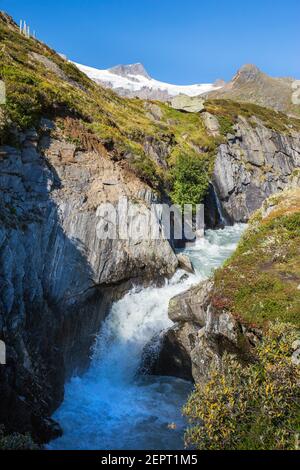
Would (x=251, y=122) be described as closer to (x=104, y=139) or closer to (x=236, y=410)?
(x=104, y=139)

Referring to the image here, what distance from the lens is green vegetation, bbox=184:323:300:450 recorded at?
38.4 feet

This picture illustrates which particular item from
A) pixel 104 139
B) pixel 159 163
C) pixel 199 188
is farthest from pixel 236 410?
pixel 159 163

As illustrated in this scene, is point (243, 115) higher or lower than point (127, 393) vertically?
higher

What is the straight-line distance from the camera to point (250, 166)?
67750 mm

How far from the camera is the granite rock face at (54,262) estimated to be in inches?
702

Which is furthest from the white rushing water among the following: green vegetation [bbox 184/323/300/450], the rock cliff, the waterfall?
the waterfall

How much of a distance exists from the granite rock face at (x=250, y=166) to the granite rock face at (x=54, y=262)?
30.0 meters

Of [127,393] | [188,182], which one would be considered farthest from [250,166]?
[127,393]

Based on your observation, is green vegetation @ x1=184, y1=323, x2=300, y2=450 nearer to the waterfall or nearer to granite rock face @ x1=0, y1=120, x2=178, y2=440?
granite rock face @ x1=0, y1=120, x2=178, y2=440

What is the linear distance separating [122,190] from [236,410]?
→ 20763 millimetres

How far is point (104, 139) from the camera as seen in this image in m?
33.0

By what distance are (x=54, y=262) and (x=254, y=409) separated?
14.7 metres

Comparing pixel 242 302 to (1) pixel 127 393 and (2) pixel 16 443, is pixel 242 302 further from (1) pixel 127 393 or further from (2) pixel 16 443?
(2) pixel 16 443

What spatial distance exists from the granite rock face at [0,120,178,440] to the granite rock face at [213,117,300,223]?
3001cm
